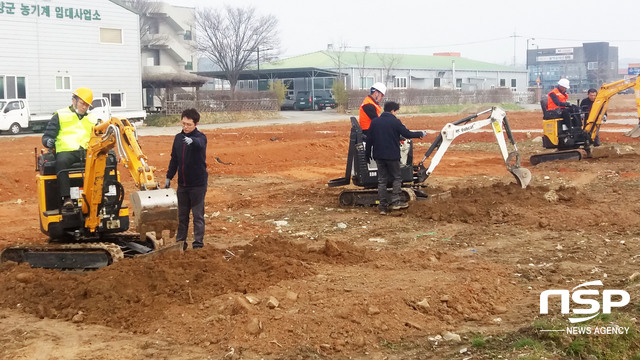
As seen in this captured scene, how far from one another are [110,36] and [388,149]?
35.4 metres

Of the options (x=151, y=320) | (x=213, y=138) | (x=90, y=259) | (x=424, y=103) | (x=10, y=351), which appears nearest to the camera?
(x=10, y=351)

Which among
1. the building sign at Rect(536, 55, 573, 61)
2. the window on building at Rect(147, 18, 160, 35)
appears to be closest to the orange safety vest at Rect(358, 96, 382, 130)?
the window on building at Rect(147, 18, 160, 35)

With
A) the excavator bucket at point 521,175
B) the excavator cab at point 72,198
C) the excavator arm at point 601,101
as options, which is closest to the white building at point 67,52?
the excavator arm at point 601,101

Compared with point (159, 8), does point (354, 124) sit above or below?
below

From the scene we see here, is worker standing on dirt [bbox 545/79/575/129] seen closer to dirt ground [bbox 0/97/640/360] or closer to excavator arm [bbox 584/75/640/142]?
excavator arm [bbox 584/75/640/142]

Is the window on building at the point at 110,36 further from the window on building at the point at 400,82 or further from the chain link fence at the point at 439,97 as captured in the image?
the window on building at the point at 400,82

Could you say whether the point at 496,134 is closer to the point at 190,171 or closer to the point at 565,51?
the point at 190,171

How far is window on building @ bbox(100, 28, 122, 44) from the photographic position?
44.5 m

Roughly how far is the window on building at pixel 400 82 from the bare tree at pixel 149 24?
926 inches

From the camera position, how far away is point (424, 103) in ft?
208

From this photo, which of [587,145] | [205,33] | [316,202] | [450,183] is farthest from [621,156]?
[205,33]

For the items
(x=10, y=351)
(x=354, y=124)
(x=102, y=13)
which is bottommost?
(x=10, y=351)

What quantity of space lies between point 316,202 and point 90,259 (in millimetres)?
6533

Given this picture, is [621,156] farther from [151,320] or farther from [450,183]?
[151,320]
